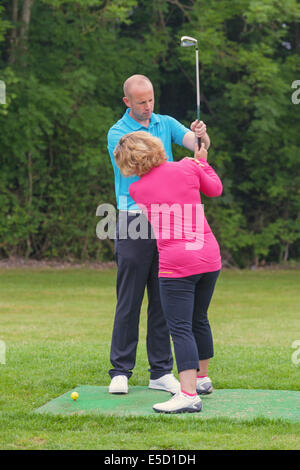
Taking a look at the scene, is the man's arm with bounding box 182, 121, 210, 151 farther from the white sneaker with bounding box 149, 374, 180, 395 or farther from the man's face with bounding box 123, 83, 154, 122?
the white sneaker with bounding box 149, 374, 180, 395

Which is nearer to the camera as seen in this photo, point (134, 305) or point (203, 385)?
point (203, 385)

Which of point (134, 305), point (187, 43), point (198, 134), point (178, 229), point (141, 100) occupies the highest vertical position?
point (187, 43)

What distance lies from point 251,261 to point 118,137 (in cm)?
1297

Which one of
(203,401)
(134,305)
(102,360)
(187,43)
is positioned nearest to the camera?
(203,401)

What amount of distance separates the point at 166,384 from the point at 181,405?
730mm

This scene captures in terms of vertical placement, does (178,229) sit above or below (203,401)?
above

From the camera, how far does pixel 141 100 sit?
4.96 m

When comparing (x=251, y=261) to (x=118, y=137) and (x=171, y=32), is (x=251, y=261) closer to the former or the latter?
(x=171, y=32)

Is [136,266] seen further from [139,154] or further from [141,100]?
[141,100]

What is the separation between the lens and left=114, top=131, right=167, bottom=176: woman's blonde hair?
14.5 feet

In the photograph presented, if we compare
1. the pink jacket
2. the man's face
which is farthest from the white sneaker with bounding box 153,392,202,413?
the man's face

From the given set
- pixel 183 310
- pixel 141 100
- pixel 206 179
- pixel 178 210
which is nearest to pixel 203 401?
pixel 183 310

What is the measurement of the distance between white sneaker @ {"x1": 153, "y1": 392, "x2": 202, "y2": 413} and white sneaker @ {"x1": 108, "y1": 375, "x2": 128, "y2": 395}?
58 cm

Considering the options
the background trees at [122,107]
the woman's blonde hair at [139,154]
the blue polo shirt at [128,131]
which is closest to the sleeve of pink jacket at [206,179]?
the woman's blonde hair at [139,154]
